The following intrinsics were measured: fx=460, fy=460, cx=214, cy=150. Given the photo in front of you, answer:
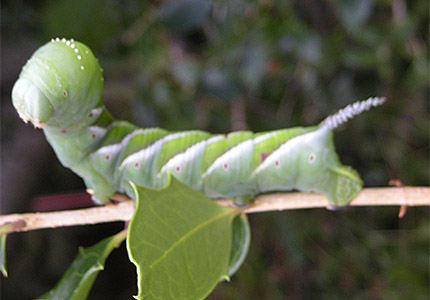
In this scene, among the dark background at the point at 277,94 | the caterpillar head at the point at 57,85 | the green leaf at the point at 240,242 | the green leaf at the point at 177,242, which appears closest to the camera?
the green leaf at the point at 177,242

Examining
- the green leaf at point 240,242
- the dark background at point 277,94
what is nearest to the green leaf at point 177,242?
the green leaf at point 240,242

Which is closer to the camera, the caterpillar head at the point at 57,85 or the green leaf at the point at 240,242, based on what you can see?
the caterpillar head at the point at 57,85

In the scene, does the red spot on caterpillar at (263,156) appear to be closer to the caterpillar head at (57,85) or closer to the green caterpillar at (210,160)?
the green caterpillar at (210,160)

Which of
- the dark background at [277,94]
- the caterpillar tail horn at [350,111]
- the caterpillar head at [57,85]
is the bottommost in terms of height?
the dark background at [277,94]

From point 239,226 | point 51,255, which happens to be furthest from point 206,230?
point 51,255

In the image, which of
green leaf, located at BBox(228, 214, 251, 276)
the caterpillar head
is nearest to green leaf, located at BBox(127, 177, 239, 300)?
green leaf, located at BBox(228, 214, 251, 276)

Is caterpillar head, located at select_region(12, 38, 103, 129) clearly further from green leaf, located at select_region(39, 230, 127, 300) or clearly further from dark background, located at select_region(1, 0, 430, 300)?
dark background, located at select_region(1, 0, 430, 300)
